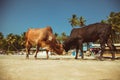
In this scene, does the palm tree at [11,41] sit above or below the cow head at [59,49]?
above

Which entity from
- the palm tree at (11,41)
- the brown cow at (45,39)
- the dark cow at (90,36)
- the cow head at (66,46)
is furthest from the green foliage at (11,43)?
the dark cow at (90,36)

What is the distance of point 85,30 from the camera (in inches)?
534

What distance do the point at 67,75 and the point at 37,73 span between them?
0.85m

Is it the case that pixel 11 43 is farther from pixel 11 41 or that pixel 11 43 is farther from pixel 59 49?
pixel 59 49

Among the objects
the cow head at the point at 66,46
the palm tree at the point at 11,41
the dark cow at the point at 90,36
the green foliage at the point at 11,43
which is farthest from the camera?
the palm tree at the point at 11,41

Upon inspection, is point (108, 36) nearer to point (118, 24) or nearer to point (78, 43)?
point (78, 43)

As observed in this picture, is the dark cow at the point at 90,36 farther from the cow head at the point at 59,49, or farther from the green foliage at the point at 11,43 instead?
the green foliage at the point at 11,43

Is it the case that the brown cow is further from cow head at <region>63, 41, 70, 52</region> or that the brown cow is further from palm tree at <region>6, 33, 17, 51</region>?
palm tree at <region>6, 33, 17, 51</region>

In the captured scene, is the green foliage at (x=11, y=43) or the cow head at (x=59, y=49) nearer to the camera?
the cow head at (x=59, y=49)

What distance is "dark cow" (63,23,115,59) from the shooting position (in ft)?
41.4

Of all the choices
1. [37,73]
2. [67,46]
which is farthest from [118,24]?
[37,73]

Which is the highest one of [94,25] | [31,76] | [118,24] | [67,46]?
[118,24]

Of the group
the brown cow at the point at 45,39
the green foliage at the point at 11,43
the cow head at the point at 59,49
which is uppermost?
the green foliage at the point at 11,43

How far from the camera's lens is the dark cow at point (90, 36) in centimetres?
1262
